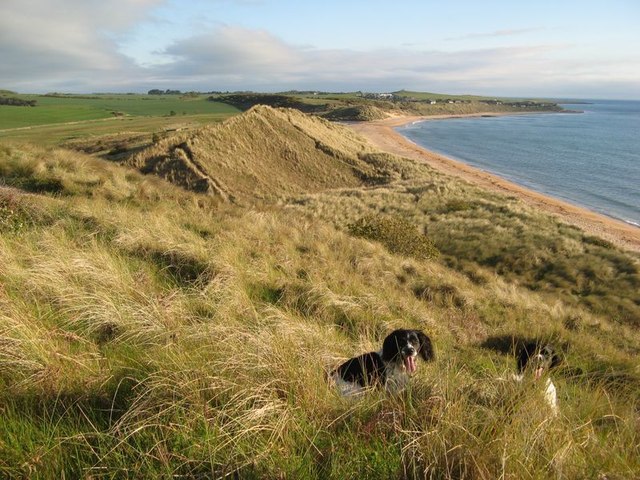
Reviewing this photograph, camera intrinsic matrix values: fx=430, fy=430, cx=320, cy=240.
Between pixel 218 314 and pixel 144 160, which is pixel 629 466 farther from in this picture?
pixel 144 160

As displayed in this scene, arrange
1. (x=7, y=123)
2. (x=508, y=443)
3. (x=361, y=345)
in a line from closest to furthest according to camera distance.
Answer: (x=508, y=443)
(x=361, y=345)
(x=7, y=123)

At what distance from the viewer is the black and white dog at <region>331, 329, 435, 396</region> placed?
3171 millimetres

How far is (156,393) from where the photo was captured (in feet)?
8.43

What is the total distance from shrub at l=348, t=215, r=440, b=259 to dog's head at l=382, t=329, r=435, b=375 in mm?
10172

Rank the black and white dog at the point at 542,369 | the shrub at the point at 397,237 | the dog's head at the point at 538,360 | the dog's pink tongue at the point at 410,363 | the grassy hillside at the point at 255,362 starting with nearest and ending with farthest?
1. the grassy hillside at the point at 255,362
2. the black and white dog at the point at 542,369
3. the dog's head at the point at 538,360
4. the dog's pink tongue at the point at 410,363
5. the shrub at the point at 397,237

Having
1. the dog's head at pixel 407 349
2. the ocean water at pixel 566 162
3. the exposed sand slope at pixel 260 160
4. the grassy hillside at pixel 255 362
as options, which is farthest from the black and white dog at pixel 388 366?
the ocean water at pixel 566 162

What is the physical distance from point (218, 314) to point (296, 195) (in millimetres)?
22258

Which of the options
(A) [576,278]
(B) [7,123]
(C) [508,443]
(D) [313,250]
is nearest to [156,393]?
(C) [508,443]

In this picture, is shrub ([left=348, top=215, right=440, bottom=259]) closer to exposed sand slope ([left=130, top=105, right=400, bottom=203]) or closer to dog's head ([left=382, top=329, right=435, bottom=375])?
exposed sand slope ([left=130, top=105, right=400, bottom=203])

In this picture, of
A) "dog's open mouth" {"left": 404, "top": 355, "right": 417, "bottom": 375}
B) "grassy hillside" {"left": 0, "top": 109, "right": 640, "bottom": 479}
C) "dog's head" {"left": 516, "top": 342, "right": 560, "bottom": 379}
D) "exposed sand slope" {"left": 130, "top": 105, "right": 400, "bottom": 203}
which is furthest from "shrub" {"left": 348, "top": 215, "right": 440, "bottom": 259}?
"dog's open mouth" {"left": 404, "top": 355, "right": 417, "bottom": 375}

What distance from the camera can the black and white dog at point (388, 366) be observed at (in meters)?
3.17

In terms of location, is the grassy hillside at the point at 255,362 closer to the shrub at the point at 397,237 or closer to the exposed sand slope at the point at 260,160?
the shrub at the point at 397,237

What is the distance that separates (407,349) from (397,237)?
39.8 ft

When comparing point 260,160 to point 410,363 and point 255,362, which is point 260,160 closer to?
point 410,363
